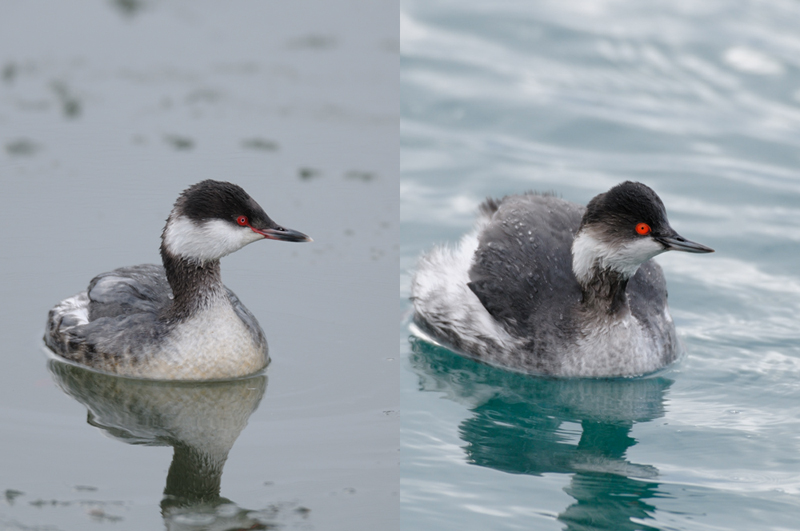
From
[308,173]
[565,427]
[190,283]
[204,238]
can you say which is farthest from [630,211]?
[308,173]

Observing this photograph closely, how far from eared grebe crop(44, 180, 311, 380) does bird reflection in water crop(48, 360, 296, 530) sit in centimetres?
11

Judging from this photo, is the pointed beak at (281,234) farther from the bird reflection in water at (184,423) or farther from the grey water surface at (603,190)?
the grey water surface at (603,190)

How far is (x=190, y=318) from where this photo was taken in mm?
7598

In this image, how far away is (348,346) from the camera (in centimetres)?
786

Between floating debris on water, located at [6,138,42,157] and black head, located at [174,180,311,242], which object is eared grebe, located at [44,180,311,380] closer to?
black head, located at [174,180,311,242]

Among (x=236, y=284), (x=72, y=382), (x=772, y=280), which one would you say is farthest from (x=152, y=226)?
(x=772, y=280)

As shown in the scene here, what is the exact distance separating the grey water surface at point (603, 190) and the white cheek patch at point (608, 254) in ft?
2.55

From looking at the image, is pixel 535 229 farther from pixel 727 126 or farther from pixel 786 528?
pixel 727 126

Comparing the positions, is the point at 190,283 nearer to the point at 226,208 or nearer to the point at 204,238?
the point at 204,238

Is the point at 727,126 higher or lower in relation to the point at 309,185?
higher

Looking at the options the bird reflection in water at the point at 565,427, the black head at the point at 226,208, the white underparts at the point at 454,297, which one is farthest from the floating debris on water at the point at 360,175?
the black head at the point at 226,208

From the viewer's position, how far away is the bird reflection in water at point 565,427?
6.39 m

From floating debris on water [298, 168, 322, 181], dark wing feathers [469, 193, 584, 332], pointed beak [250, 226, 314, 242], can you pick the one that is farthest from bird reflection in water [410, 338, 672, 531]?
floating debris on water [298, 168, 322, 181]

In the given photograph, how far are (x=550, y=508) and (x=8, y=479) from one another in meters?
2.83
